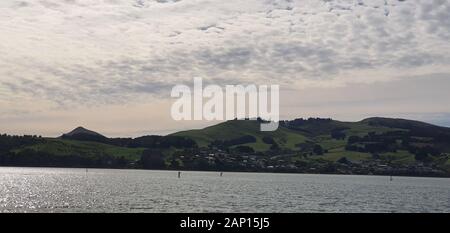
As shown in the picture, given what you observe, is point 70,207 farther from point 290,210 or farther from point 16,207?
point 290,210

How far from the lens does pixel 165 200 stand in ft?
392

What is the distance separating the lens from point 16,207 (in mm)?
100688
